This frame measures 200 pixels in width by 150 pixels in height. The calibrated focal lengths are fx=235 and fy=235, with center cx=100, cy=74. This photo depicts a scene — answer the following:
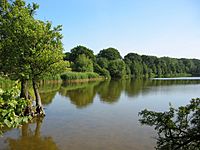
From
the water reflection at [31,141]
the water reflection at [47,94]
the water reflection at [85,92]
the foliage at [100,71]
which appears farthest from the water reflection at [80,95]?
the foliage at [100,71]

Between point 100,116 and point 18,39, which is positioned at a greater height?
point 18,39

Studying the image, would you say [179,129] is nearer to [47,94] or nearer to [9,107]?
[9,107]

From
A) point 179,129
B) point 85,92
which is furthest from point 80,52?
point 179,129

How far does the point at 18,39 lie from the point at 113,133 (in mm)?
8707

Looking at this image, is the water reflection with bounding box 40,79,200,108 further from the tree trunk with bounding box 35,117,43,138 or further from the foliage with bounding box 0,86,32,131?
the foliage with bounding box 0,86,32,131

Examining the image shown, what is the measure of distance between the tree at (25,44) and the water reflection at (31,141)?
384 centimetres

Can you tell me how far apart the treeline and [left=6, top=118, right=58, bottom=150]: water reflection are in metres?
40.6

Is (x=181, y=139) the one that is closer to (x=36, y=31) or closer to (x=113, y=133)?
(x=113, y=133)

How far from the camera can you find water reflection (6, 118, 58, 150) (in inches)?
429

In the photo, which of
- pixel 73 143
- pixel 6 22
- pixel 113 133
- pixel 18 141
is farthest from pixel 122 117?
pixel 6 22

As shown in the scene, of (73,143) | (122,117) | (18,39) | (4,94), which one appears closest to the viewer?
(4,94)

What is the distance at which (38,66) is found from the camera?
53.2 ft

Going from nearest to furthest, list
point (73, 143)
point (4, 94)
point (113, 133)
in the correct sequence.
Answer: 1. point (4, 94)
2. point (73, 143)
3. point (113, 133)

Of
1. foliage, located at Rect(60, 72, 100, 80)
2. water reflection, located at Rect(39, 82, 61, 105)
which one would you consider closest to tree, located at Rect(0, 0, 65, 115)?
water reflection, located at Rect(39, 82, 61, 105)
